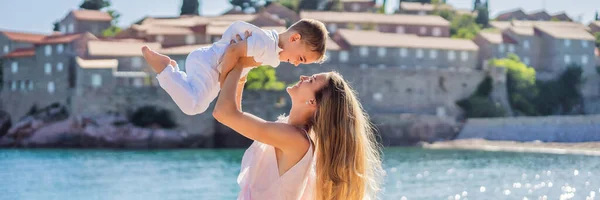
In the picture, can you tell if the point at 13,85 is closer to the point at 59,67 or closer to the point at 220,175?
the point at 59,67

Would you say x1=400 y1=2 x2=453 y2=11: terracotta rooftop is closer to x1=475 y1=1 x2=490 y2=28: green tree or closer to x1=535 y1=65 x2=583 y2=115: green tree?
x1=475 y1=1 x2=490 y2=28: green tree

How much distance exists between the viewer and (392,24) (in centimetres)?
5862

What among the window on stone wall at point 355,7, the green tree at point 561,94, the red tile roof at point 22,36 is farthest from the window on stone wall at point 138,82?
the window on stone wall at point 355,7

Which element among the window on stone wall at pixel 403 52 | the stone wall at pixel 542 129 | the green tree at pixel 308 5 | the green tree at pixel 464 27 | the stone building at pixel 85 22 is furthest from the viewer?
the green tree at pixel 308 5

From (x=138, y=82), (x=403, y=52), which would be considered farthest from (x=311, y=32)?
(x=403, y=52)

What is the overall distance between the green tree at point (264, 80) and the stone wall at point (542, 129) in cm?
939

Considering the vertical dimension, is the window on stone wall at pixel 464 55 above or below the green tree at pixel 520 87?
above

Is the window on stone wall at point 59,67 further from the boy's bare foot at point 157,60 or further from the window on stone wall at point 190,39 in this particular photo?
the boy's bare foot at point 157,60

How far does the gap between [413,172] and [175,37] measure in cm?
2467

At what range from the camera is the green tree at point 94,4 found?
66.6 meters

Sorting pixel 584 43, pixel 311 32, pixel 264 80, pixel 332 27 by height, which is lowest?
pixel 584 43

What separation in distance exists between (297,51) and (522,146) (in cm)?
3975

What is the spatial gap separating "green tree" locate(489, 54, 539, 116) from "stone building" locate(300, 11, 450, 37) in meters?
6.99

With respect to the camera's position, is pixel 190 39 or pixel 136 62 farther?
pixel 190 39
